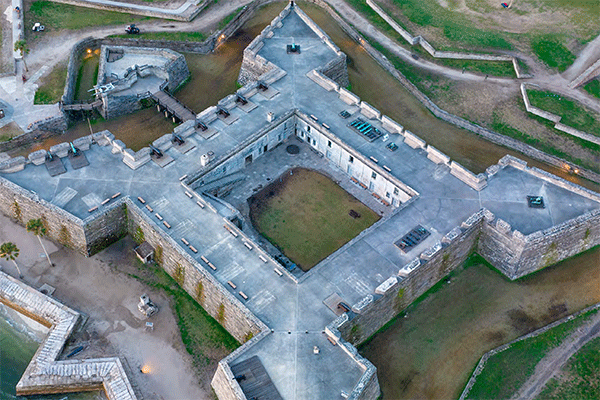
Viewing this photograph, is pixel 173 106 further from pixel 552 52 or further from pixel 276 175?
pixel 552 52

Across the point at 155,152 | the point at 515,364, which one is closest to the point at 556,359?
the point at 515,364

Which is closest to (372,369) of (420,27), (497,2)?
(420,27)

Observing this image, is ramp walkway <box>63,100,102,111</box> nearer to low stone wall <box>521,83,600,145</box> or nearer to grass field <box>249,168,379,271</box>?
grass field <box>249,168,379,271</box>

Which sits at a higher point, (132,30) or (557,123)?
(132,30)

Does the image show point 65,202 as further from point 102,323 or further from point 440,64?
point 440,64

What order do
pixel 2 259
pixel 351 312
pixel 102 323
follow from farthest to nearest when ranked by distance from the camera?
pixel 2 259 < pixel 102 323 < pixel 351 312

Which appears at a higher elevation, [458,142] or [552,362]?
[458,142]
